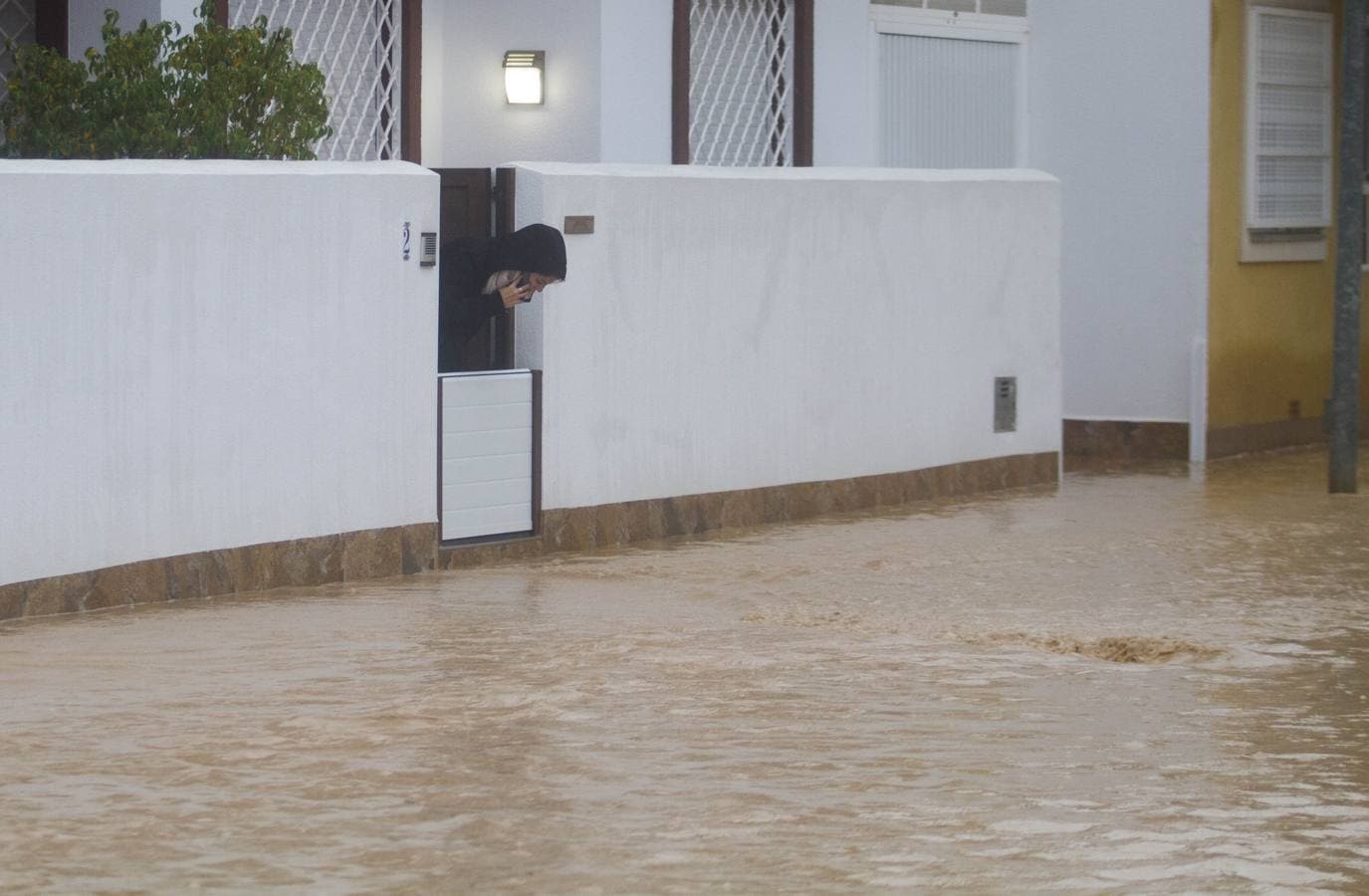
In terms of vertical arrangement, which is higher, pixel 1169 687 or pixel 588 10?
pixel 588 10

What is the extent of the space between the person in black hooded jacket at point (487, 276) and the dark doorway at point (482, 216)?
268 millimetres

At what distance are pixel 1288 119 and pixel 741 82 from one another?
4034mm

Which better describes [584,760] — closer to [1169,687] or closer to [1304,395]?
[1169,687]

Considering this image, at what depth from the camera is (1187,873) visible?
574 centimetres

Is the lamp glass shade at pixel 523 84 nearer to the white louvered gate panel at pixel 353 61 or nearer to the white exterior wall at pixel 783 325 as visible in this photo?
the white louvered gate panel at pixel 353 61

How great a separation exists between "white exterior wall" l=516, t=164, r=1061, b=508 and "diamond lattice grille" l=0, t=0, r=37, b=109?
322cm

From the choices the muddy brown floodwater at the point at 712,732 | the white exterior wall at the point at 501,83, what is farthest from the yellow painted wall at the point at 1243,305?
the muddy brown floodwater at the point at 712,732

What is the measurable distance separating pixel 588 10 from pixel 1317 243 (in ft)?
19.6

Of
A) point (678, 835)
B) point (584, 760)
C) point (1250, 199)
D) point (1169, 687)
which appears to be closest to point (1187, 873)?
point (678, 835)

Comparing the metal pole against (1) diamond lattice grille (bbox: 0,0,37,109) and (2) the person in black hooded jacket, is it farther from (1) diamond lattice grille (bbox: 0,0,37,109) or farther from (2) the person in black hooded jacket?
(1) diamond lattice grille (bbox: 0,0,37,109)

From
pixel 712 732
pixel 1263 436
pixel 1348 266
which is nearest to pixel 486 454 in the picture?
pixel 712 732

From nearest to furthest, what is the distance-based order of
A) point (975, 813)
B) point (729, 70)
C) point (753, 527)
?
1. point (975, 813)
2. point (753, 527)
3. point (729, 70)

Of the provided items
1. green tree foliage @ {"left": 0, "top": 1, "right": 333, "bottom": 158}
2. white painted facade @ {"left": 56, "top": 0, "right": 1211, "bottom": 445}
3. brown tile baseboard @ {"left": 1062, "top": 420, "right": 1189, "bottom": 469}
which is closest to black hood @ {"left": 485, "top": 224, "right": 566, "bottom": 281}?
green tree foliage @ {"left": 0, "top": 1, "right": 333, "bottom": 158}

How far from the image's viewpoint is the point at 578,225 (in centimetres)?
1192
